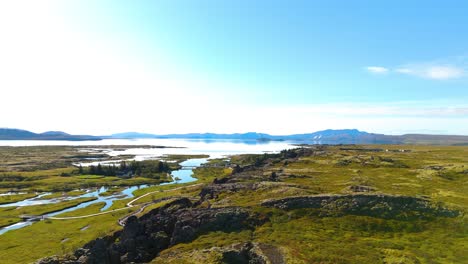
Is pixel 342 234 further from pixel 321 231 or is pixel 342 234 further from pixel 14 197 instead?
pixel 14 197

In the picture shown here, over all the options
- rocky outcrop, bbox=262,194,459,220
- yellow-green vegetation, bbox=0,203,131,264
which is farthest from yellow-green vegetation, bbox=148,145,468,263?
yellow-green vegetation, bbox=0,203,131,264

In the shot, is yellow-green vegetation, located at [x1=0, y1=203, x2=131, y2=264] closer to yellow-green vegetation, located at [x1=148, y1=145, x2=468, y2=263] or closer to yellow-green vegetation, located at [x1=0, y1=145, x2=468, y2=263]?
yellow-green vegetation, located at [x1=0, y1=145, x2=468, y2=263]

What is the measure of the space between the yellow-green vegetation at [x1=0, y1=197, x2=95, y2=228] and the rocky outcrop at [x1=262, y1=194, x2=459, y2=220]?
114 meters

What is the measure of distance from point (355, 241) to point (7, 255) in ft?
315

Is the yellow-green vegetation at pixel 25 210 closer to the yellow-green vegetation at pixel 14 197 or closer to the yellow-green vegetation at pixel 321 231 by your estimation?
the yellow-green vegetation at pixel 14 197

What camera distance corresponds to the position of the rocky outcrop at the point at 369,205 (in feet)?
209

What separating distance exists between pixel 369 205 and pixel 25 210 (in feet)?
481

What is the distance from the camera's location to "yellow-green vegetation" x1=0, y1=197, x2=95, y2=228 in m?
120

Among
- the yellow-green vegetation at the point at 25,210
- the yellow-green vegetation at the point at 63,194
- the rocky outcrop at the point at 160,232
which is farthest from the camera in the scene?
the yellow-green vegetation at the point at 63,194

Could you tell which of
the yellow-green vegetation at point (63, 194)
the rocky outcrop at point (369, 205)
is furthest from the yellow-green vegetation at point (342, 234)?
the yellow-green vegetation at point (63, 194)

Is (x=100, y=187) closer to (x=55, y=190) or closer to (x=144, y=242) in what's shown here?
(x=55, y=190)

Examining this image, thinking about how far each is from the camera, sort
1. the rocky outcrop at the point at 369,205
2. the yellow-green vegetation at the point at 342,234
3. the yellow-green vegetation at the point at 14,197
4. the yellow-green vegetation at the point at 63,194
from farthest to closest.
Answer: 1. the yellow-green vegetation at the point at 63,194
2. the yellow-green vegetation at the point at 14,197
3. the rocky outcrop at the point at 369,205
4. the yellow-green vegetation at the point at 342,234

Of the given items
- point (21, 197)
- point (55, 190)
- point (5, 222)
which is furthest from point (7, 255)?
point (55, 190)

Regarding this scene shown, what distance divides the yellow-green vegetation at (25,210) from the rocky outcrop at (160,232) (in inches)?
3161
